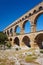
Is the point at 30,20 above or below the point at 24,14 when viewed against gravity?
below

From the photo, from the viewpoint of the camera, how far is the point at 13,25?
7244 centimetres

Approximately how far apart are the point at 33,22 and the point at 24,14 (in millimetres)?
13836

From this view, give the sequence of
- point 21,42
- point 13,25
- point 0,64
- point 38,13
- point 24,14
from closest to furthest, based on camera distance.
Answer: point 0,64, point 38,13, point 21,42, point 24,14, point 13,25

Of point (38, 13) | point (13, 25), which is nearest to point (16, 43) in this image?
point (13, 25)

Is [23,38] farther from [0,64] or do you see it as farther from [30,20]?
[0,64]

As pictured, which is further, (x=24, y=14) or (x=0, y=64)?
(x=24, y=14)

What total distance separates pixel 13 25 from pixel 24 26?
11.9 m

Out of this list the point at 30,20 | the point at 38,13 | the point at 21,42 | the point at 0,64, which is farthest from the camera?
the point at 21,42

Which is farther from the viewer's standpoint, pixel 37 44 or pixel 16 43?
pixel 16 43

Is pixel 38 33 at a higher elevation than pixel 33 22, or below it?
below

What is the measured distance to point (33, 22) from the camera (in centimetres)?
5297

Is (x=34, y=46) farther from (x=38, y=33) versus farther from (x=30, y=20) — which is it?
(x=30, y=20)

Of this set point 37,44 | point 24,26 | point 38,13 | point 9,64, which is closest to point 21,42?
point 24,26

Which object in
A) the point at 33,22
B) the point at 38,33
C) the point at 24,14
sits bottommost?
the point at 38,33
